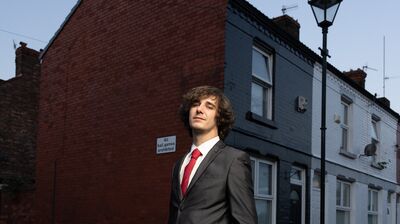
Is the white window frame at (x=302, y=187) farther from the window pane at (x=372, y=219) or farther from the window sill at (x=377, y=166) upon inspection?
A: the window pane at (x=372, y=219)

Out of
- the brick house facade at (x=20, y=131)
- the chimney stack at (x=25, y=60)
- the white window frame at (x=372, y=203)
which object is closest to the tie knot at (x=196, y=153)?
the brick house facade at (x=20, y=131)

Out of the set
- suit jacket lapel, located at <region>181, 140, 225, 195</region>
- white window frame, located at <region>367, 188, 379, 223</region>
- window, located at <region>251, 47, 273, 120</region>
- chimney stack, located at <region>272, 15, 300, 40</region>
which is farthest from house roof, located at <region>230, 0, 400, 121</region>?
suit jacket lapel, located at <region>181, 140, 225, 195</region>

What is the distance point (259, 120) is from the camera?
35.1 ft

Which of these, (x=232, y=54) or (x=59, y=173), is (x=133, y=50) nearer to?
(x=232, y=54)

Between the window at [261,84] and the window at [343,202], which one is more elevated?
the window at [261,84]

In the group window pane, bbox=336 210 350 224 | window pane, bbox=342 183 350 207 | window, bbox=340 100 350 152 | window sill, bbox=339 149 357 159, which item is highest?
window, bbox=340 100 350 152

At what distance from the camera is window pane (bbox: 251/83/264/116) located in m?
11.0

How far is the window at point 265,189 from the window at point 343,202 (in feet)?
12.9

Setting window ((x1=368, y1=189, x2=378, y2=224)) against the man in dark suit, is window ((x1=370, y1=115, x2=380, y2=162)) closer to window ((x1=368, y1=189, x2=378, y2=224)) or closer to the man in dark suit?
window ((x1=368, y1=189, x2=378, y2=224))

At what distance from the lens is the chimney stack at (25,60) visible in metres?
14.9

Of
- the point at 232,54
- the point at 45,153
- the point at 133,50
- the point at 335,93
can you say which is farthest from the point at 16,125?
the point at 335,93

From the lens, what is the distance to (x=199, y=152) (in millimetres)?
2998

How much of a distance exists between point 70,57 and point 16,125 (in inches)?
106

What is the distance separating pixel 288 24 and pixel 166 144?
4653mm
